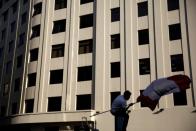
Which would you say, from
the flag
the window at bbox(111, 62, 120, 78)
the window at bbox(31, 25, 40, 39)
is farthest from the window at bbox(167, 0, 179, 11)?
the flag

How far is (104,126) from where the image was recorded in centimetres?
2725

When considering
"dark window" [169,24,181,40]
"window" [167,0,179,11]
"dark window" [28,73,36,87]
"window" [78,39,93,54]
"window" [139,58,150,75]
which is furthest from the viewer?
"dark window" [28,73,36,87]

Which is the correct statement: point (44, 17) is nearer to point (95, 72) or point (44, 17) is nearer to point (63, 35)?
point (63, 35)

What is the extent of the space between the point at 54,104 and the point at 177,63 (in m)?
12.3

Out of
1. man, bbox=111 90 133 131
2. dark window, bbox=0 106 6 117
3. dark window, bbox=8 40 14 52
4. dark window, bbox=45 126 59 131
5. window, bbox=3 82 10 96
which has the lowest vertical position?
dark window, bbox=45 126 59 131

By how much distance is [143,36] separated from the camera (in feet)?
93.4

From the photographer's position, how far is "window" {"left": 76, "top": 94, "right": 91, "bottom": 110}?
29144 millimetres

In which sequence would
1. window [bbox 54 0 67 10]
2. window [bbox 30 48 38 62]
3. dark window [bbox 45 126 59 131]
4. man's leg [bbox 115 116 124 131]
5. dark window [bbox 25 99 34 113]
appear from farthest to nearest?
window [bbox 54 0 67 10] → window [bbox 30 48 38 62] → dark window [bbox 25 99 34 113] → dark window [bbox 45 126 59 131] → man's leg [bbox 115 116 124 131]

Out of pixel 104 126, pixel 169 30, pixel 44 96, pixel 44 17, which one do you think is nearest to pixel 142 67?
pixel 169 30

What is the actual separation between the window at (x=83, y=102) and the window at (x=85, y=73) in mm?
1685

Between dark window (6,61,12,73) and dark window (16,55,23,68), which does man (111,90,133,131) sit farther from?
dark window (6,61,12,73)

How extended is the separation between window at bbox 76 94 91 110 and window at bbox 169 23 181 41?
9032 mm

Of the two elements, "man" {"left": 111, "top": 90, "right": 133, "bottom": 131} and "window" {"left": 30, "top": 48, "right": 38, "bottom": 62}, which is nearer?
"man" {"left": 111, "top": 90, "right": 133, "bottom": 131}

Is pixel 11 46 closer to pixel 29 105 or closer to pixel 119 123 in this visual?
pixel 29 105
